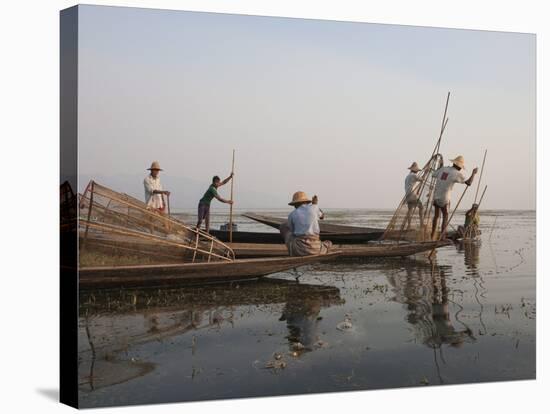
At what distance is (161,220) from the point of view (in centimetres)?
990

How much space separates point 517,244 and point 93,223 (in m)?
4.73

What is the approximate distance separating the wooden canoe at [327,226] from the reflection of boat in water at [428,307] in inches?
23.2

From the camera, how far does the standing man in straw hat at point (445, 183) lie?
11125mm

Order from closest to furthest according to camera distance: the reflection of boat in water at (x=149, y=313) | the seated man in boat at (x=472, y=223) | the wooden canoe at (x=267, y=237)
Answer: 1. the reflection of boat in water at (x=149, y=313)
2. the wooden canoe at (x=267, y=237)
3. the seated man in boat at (x=472, y=223)

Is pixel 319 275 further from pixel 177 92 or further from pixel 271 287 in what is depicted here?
pixel 177 92

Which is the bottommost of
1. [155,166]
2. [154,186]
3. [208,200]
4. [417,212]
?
[417,212]

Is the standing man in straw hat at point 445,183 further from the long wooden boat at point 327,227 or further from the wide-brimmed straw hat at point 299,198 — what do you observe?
the wide-brimmed straw hat at point 299,198

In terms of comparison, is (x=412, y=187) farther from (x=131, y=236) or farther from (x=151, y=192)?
(x=131, y=236)

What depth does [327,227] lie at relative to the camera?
35.1ft

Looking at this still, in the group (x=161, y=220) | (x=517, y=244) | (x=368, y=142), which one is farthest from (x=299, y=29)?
(x=517, y=244)

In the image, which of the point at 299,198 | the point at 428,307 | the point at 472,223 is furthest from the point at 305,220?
the point at 472,223

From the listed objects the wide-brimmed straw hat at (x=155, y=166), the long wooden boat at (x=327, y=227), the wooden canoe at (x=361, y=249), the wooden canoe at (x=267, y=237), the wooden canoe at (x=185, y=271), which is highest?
the wide-brimmed straw hat at (x=155, y=166)

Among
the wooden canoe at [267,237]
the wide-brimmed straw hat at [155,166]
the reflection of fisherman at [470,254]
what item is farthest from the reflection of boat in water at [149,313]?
the reflection of fisherman at [470,254]

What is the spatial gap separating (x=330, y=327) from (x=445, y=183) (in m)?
2.21
